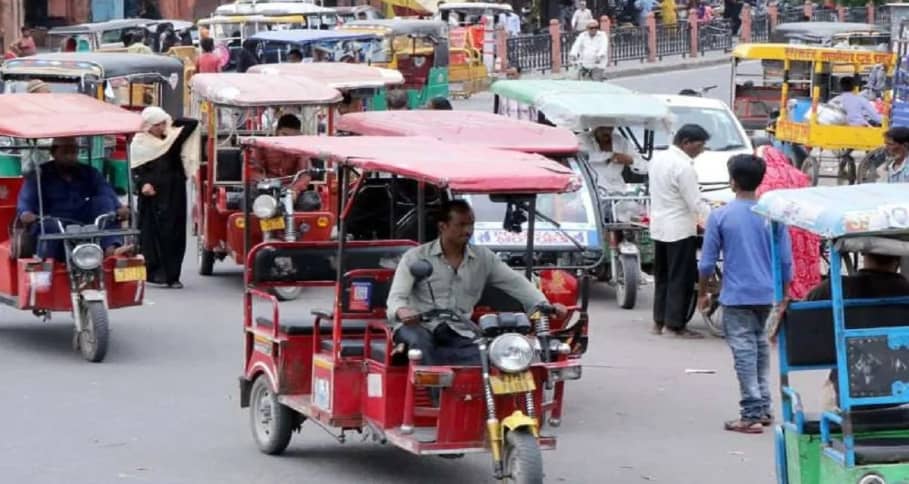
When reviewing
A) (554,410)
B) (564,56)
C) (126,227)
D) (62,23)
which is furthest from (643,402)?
(62,23)

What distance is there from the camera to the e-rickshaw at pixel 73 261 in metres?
13.0

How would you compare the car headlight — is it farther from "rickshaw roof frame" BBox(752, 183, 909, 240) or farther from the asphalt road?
"rickshaw roof frame" BBox(752, 183, 909, 240)

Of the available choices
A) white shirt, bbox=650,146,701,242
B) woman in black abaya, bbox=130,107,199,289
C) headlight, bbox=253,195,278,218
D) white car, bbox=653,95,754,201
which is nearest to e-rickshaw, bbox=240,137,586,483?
white shirt, bbox=650,146,701,242

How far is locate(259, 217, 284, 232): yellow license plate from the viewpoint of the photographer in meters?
15.9

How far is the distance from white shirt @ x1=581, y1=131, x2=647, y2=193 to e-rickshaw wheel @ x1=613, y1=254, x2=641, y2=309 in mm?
1269

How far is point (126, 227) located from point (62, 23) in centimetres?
3863

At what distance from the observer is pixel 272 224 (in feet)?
52.4

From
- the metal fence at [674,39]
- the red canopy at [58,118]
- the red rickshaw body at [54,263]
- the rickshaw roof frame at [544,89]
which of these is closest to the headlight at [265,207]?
the red canopy at [58,118]

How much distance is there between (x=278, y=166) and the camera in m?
16.8

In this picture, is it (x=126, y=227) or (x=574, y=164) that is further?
(x=574, y=164)

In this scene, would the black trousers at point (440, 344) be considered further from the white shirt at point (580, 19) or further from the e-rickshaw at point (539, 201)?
the white shirt at point (580, 19)

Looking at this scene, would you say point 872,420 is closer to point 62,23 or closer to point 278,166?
point 278,166

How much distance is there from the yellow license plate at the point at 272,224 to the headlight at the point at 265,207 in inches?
1.8

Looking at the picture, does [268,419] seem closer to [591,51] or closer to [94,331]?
[94,331]
